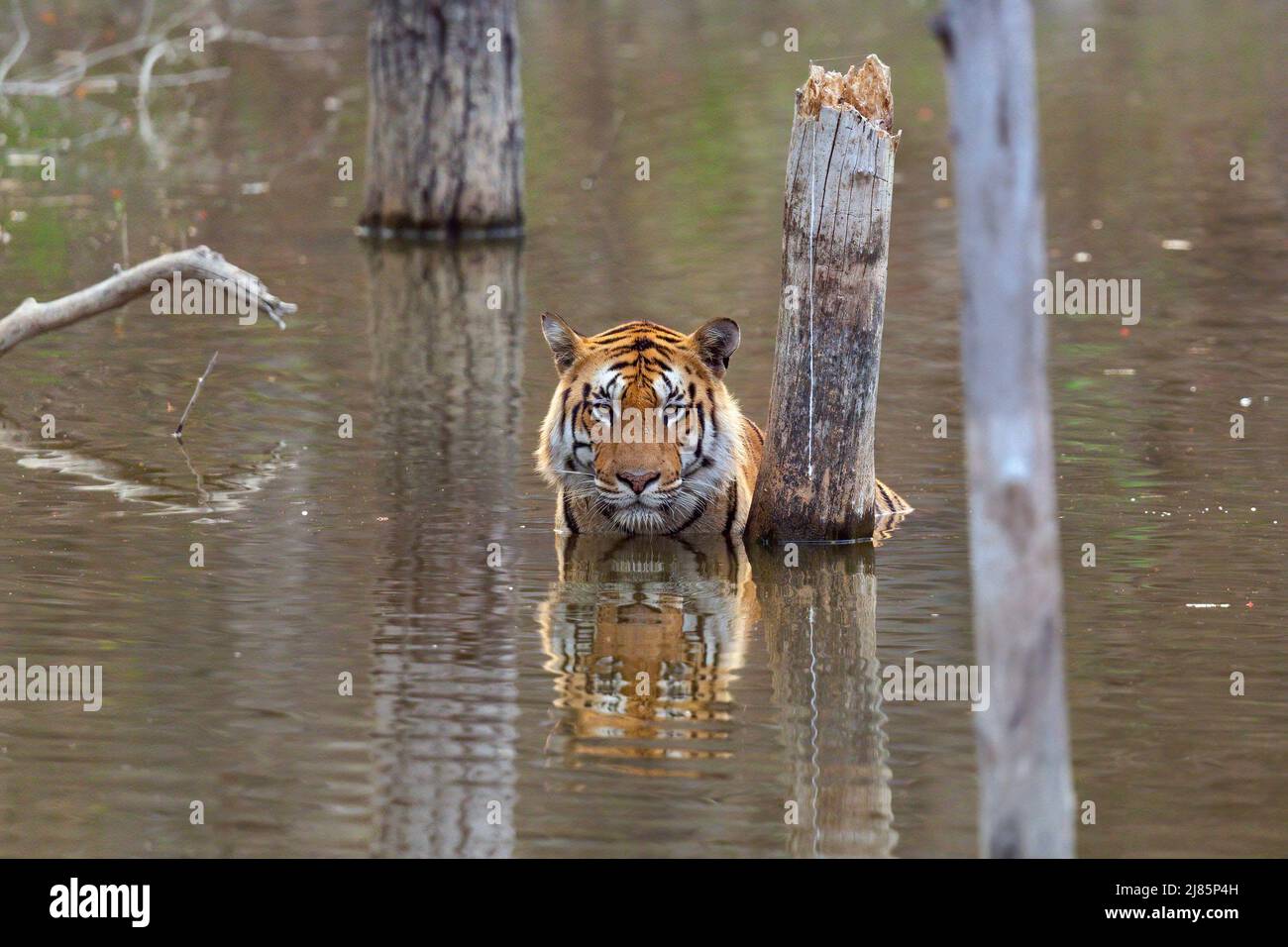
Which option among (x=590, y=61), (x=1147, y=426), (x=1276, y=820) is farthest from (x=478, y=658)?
(x=590, y=61)

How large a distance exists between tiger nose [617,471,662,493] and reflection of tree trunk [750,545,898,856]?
0.64 meters

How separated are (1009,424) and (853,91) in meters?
4.63

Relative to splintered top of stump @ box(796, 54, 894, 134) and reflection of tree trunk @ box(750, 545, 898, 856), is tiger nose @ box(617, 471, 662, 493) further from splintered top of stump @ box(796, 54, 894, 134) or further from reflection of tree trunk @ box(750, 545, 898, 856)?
splintered top of stump @ box(796, 54, 894, 134)

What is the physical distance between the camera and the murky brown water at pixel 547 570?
6.79 meters

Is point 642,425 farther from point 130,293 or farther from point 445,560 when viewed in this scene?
point 130,293

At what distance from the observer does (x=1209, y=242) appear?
17906 mm

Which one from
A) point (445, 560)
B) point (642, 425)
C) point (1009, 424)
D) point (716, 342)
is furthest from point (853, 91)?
point (1009, 424)

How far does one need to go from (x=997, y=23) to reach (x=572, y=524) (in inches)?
219

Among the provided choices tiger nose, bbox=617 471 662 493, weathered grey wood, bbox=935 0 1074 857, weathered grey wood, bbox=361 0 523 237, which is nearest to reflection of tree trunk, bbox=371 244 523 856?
tiger nose, bbox=617 471 662 493

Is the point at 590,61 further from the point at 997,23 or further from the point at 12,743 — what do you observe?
the point at 997,23

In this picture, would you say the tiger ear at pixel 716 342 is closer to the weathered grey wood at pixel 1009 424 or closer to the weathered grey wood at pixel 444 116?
the weathered grey wood at pixel 1009 424

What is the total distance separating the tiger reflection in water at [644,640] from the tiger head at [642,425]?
218 mm

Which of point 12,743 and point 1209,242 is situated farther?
point 1209,242

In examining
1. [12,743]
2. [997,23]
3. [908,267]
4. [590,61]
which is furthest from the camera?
A: [590,61]
